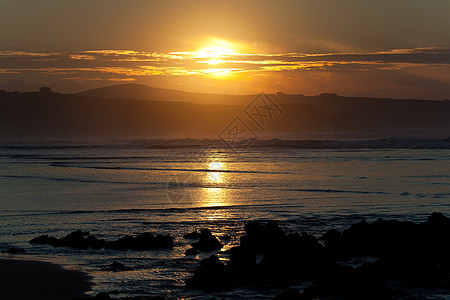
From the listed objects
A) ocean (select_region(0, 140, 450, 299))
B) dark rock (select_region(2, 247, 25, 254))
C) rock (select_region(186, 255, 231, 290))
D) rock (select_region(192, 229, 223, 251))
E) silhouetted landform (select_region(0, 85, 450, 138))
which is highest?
silhouetted landform (select_region(0, 85, 450, 138))

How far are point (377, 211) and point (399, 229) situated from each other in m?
5.82

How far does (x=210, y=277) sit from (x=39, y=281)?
10.7 feet

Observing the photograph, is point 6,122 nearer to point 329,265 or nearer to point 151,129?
point 151,129

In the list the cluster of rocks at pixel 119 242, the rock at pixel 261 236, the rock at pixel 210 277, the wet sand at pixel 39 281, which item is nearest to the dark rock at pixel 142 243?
the cluster of rocks at pixel 119 242

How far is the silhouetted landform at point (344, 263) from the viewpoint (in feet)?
34.3

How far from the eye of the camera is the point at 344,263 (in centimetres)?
1285

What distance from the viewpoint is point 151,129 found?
15662 cm

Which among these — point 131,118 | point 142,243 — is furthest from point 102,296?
point 131,118

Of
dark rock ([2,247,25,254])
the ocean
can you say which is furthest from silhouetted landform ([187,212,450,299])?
dark rock ([2,247,25,254])

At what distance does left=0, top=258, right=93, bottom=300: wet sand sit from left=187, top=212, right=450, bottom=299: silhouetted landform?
84.7 inches

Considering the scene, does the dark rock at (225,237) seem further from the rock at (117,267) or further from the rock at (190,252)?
the rock at (117,267)

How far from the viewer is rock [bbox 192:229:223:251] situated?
14094 mm

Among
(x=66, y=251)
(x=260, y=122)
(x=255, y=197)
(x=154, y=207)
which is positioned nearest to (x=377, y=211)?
(x=255, y=197)

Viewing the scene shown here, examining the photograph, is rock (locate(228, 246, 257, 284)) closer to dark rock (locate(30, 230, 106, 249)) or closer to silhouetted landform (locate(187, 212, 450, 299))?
silhouetted landform (locate(187, 212, 450, 299))
